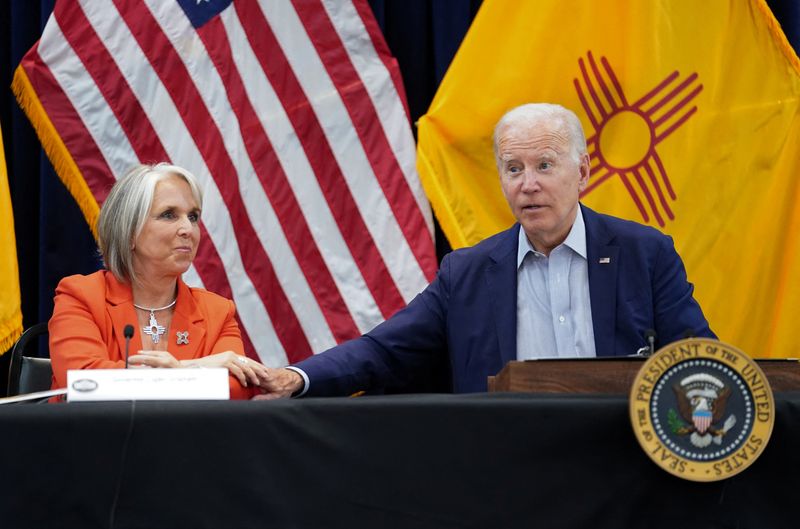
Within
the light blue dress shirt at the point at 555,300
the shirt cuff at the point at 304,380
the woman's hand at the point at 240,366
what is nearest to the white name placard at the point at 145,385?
the woman's hand at the point at 240,366

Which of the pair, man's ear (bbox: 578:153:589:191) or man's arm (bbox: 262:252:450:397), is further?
man's ear (bbox: 578:153:589:191)

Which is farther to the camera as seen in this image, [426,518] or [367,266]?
[367,266]

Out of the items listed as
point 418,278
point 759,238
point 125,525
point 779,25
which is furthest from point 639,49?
point 125,525

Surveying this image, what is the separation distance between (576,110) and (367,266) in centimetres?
87

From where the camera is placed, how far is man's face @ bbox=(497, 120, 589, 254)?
2.42 metres

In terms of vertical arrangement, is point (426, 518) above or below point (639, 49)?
below

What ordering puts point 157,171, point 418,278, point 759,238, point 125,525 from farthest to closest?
point 418,278 → point 759,238 → point 157,171 → point 125,525

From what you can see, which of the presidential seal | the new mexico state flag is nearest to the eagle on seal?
the presidential seal

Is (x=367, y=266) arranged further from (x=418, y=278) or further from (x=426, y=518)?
(x=426, y=518)

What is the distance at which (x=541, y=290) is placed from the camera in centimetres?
245

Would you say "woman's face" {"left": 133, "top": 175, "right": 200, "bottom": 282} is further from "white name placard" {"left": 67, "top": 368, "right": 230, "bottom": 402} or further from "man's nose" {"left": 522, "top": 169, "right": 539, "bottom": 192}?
"white name placard" {"left": 67, "top": 368, "right": 230, "bottom": 402}

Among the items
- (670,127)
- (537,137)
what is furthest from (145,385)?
(670,127)

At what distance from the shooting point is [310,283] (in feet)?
11.0

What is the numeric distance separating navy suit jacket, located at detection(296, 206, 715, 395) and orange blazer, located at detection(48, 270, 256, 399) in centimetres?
48
